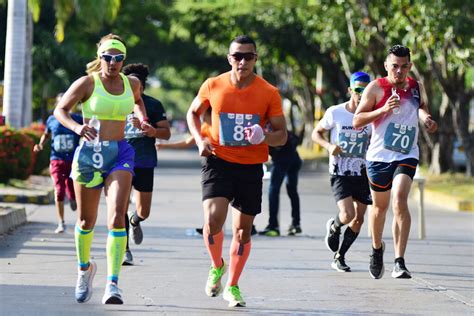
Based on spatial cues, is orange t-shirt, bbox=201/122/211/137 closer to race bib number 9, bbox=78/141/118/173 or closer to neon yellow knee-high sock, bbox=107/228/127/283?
race bib number 9, bbox=78/141/118/173

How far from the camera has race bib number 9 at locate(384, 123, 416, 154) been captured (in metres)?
10.8

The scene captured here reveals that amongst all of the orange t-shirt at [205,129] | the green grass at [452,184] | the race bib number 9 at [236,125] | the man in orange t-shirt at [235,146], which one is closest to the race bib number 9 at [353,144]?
the man in orange t-shirt at [235,146]

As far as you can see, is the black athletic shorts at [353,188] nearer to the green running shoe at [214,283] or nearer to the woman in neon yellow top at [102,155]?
the green running shoe at [214,283]

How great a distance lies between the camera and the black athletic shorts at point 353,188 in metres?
12.0

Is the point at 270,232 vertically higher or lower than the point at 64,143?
lower

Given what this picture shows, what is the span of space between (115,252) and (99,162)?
0.67m

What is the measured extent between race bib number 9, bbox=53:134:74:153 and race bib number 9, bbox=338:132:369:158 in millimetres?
4816

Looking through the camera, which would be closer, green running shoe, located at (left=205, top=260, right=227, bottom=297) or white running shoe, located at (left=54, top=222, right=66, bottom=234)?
green running shoe, located at (left=205, top=260, right=227, bottom=297)

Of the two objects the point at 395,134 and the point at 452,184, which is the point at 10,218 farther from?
the point at 452,184

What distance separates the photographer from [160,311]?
29.2 feet

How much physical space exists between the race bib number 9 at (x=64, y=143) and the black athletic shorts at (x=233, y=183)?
675cm

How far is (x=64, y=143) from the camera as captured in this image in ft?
51.8

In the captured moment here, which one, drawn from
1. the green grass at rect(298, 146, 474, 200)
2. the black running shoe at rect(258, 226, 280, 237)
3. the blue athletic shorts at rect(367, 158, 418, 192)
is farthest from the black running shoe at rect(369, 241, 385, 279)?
the green grass at rect(298, 146, 474, 200)

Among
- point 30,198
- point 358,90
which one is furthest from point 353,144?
point 30,198
